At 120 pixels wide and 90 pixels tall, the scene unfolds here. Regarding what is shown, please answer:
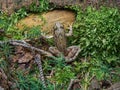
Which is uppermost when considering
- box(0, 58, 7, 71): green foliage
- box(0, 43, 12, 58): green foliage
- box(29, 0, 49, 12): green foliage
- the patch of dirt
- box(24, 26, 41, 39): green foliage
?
box(29, 0, 49, 12): green foliage

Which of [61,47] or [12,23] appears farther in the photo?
[12,23]

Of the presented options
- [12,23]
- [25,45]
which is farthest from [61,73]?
[12,23]

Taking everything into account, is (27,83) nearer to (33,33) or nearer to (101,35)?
(33,33)

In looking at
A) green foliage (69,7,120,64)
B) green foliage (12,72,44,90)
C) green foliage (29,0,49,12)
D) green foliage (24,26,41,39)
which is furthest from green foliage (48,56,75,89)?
green foliage (29,0,49,12)

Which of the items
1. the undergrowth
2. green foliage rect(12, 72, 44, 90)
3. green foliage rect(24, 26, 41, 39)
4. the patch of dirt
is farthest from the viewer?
the patch of dirt

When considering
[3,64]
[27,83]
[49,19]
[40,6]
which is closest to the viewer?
[27,83]

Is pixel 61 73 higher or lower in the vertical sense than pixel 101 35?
lower

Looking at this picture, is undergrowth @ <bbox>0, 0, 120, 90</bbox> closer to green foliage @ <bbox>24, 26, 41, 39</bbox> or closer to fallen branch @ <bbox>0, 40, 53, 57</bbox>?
green foliage @ <bbox>24, 26, 41, 39</bbox>

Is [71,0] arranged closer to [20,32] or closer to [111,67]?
[20,32]
